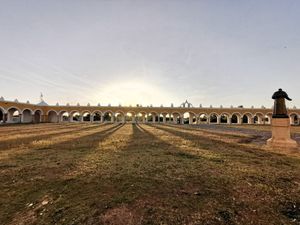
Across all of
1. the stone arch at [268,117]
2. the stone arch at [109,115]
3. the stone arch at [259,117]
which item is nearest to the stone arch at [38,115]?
the stone arch at [109,115]

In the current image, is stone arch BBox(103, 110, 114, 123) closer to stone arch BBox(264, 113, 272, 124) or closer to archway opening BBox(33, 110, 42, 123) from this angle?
archway opening BBox(33, 110, 42, 123)

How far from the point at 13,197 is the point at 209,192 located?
3.52 metres

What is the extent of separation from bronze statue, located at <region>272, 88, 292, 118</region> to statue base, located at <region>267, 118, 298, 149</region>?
255 mm

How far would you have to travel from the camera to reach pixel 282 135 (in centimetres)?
793

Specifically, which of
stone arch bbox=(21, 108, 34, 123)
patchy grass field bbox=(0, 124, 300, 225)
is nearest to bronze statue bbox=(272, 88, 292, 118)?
patchy grass field bbox=(0, 124, 300, 225)

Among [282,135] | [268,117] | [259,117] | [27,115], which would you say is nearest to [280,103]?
[282,135]

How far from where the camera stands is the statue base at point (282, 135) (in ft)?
25.3

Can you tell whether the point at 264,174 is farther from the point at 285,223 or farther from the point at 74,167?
the point at 74,167

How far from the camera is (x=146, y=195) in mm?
3215

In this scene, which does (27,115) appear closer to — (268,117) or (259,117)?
(259,117)

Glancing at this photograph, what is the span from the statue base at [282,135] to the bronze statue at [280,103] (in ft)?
0.84

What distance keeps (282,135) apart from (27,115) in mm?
52276

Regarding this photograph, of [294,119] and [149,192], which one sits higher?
[294,119]

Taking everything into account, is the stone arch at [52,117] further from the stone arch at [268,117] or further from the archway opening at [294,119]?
the archway opening at [294,119]
